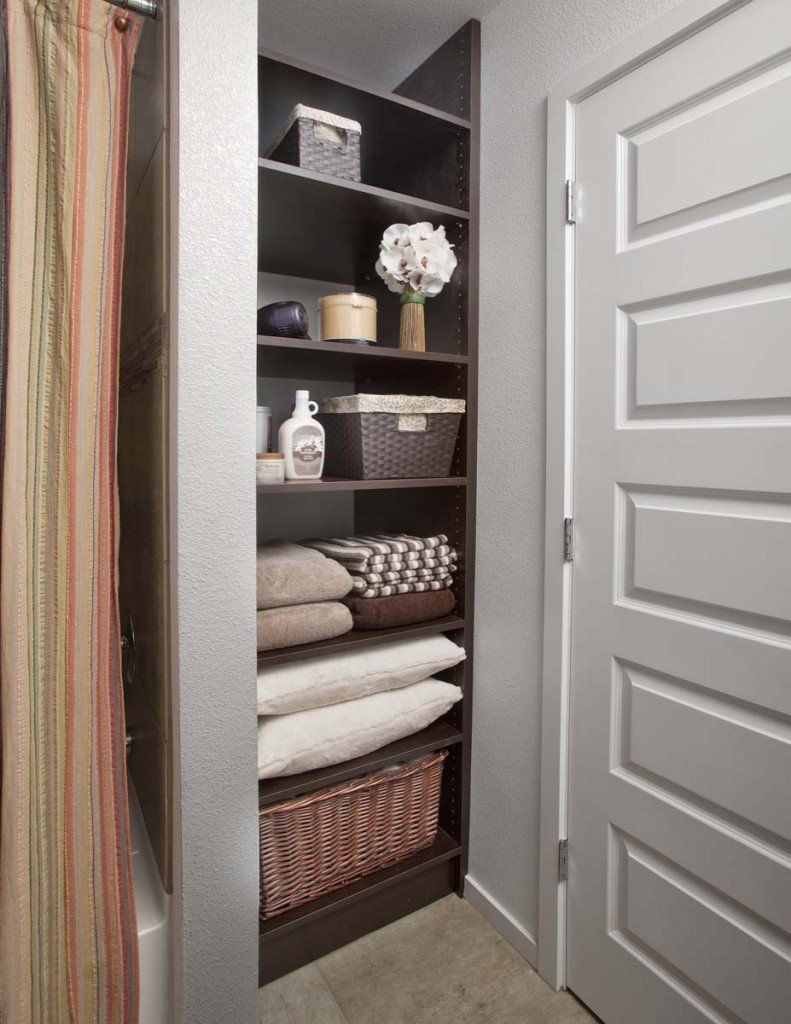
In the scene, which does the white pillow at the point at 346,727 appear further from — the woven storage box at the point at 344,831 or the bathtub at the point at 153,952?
the bathtub at the point at 153,952

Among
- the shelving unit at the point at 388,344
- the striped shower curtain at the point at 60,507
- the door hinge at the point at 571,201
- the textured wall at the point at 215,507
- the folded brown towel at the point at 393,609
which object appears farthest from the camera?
the folded brown towel at the point at 393,609

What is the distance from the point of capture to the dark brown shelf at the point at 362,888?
1532mm

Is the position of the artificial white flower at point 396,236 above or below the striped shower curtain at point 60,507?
above

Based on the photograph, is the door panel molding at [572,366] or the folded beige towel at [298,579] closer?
the door panel molding at [572,366]

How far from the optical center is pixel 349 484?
5.08 ft

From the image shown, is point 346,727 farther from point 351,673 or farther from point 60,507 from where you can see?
point 60,507

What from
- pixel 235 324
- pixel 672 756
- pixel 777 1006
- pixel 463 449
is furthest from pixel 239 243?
pixel 777 1006

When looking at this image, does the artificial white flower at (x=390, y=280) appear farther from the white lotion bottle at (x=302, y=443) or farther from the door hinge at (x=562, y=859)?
the door hinge at (x=562, y=859)

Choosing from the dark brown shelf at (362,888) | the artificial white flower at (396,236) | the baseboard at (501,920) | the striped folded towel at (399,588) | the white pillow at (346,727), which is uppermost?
the artificial white flower at (396,236)

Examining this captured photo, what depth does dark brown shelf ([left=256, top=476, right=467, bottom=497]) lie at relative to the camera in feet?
4.75

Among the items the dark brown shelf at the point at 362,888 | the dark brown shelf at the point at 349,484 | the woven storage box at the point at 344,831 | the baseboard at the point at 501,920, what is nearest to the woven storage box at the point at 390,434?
the dark brown shelf at the point at 349,484

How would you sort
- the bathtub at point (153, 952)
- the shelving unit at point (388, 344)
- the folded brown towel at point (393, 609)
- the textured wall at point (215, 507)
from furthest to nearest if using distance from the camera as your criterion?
the folded brown towel at point (393, 609), the shelving unit at point (388, 344), the bathtub at point (153, 952), the textured wall at point (215, 507)

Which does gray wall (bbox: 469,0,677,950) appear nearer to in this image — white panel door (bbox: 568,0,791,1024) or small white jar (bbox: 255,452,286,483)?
white panel door (bbox: 568,0,791,1024)

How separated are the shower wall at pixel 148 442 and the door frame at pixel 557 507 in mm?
817
